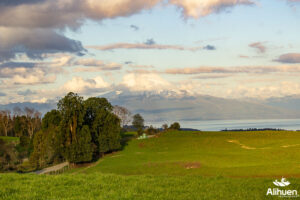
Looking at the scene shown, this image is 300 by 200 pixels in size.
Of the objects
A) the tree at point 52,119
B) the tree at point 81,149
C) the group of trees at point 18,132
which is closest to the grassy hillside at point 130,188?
the tree at point 81,149

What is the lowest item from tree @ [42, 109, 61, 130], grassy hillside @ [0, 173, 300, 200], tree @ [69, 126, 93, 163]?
tree @ [69, 126, 93, 163]

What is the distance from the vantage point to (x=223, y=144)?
8762cm

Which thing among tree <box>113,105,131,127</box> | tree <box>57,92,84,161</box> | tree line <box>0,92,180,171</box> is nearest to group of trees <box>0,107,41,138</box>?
tree <box>113,105,131,127</box>

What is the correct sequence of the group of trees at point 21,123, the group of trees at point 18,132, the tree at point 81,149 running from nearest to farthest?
the tree at point 81,149 → the group of trees at point 18,132 → the group of trees at point 21,123

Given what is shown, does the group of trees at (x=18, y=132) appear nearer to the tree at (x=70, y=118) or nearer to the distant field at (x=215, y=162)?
the tree at (x=70, y=118)

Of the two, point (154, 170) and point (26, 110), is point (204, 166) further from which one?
point (26, 110)

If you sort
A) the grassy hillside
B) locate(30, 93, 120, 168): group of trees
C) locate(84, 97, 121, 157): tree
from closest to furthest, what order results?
the grassy hillside < locate(30, 93, 120, 168): group of trees < locate(84, 97, 121, 157): tree

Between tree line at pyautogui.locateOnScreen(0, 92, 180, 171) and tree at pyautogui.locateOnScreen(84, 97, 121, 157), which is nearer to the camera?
tree line at pyautogui.locateOnScreen(0, 92, 180, 171)

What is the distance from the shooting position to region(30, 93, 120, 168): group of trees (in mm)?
79562

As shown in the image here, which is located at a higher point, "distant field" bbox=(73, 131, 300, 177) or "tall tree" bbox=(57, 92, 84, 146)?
"tall tree" bbox=(57, 92, 84, 146)

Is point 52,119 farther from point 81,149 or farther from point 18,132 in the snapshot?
point 18,132

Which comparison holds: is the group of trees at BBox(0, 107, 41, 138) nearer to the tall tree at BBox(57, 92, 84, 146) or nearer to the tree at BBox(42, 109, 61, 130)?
the tree at BBox(42, 109, 61, 130)

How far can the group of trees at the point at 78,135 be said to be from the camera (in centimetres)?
7956

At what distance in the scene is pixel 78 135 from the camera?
266 ft
